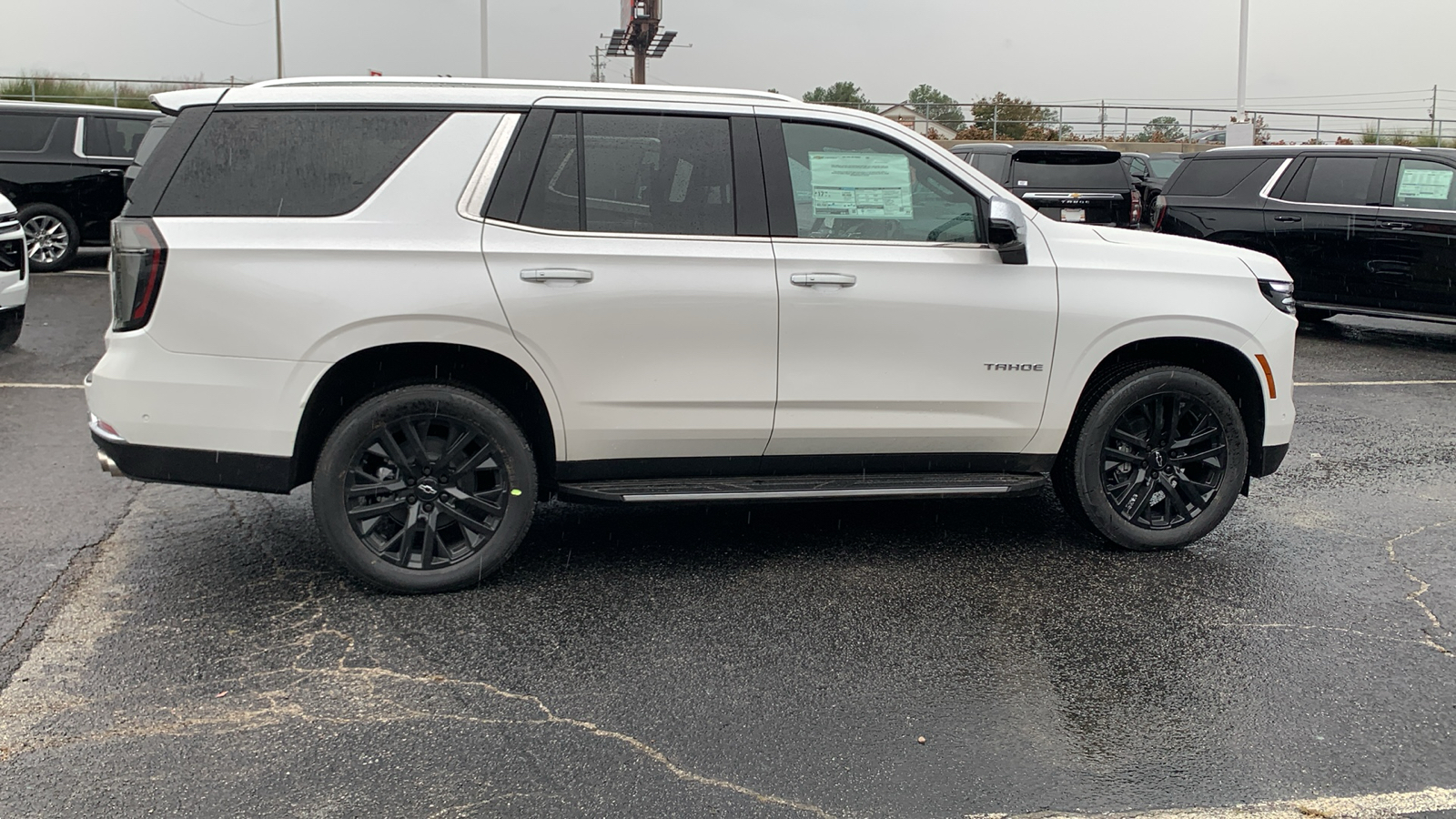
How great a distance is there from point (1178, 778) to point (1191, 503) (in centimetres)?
205

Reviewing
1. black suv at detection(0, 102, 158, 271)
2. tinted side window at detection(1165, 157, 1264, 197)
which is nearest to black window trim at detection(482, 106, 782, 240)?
tinted side window at detection(1165, 157, 1264, 197)

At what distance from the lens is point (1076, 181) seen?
13.9m

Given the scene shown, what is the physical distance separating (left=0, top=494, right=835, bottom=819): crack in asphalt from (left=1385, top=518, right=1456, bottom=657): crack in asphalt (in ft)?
8.24

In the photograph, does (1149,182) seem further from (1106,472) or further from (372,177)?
(372,177)

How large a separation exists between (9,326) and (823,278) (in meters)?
6.65

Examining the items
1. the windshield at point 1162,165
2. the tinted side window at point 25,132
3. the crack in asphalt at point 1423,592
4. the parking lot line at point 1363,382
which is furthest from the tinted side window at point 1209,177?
the tinted side window at point 25,132

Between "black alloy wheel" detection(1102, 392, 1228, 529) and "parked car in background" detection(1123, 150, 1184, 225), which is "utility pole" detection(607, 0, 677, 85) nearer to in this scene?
"parked car in background" detection(1123, 150, 1184, 225)

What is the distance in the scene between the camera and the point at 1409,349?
1091cm

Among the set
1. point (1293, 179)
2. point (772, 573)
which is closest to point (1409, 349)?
point (1293, 179)

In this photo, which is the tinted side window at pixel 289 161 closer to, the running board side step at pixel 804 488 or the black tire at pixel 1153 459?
the running board side step at pixel 804 488

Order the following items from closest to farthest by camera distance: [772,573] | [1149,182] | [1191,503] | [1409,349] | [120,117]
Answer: [772,573]
[1191,503]
[1409,349]
[120,117]
[1149,182]

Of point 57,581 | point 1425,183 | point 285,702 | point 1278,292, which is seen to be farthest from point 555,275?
point 1425,183

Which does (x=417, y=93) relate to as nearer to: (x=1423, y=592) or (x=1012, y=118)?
(x=1423, y=592)

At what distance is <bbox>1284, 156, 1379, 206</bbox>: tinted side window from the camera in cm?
1078
